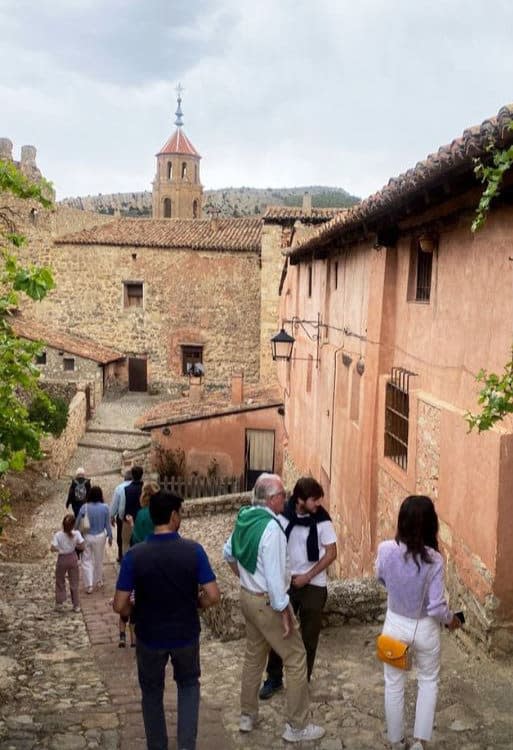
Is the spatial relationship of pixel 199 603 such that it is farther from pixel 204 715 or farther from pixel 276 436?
pixel 276 436

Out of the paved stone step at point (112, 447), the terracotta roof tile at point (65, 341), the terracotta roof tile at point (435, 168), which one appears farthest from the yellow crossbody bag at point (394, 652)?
the terracotta roof tile at point (65, 341)

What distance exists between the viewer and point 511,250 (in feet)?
17.1

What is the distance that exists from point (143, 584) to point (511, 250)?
11.0 feet

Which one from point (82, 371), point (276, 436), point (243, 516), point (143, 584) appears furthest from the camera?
point (82, 371)

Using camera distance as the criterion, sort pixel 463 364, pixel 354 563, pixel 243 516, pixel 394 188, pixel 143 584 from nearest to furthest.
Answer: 1. pixel 143 584
2. pixel 243 516
3. pixel 463 364
4. pixel 394 188
5. pixel 354 563

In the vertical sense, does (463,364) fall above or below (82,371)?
above

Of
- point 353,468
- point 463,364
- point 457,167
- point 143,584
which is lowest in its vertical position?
point 353,468

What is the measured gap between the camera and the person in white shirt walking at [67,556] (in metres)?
8.69

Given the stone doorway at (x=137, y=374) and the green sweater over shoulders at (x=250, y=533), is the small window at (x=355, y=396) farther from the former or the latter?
the stone doorway at (x=137, y=374)

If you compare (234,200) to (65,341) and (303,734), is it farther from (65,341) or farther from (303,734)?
(303,734)

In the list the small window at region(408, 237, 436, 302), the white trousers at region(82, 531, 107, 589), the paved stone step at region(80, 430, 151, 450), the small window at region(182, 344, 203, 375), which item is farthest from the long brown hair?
the small window at region(182, 344, 203, 375)

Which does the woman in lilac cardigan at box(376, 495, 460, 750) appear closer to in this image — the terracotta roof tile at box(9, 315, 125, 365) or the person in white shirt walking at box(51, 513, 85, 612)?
the person in white shirt walking at box(51, 513, 85, 612)

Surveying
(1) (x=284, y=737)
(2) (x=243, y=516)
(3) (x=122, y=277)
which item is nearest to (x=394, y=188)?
(2) (x=243, y=516)

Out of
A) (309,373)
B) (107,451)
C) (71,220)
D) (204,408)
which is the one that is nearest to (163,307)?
(71,220)
